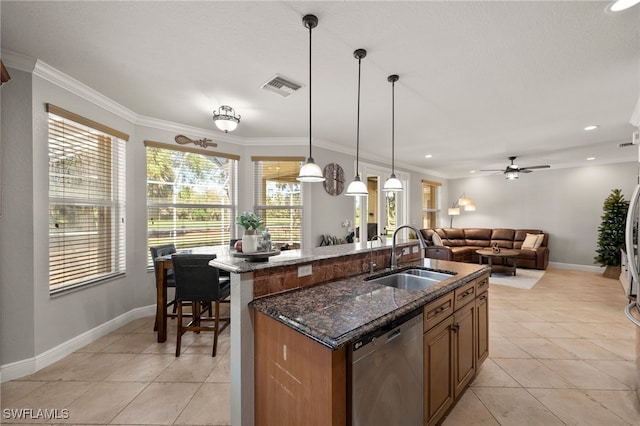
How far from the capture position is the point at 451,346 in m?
1.77

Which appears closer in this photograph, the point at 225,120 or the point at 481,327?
the point at 481,327

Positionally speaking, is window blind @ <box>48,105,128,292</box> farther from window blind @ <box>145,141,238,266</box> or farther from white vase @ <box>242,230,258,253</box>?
white vase @ <box>242,230,258,253</box>

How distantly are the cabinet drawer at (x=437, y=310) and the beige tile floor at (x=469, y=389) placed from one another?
769 millimetres

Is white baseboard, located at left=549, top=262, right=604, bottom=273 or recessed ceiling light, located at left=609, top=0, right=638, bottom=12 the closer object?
recessed ceiling light, located at left=609, top=0, right=638, bottom=12

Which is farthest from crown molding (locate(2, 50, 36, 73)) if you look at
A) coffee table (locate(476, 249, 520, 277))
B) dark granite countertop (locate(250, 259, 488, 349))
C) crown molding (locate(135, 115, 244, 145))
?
coffee table (locate(476, 249, 520, 277))

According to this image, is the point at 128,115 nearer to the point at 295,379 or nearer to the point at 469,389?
the point at 295,379

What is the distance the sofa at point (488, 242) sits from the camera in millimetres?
6324

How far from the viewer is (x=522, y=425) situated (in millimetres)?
1775

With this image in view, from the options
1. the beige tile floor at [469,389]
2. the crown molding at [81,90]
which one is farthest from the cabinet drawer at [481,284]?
the crown molding at [81,90]

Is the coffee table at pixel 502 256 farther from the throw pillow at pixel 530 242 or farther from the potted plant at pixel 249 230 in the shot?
the potted plant at pixel 249 230

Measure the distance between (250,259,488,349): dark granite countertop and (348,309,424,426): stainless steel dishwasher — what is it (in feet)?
0.21

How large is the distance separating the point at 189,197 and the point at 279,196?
135 centimetres

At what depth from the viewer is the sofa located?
632 cm

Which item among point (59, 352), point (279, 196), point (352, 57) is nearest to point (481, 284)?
point (352, 57)
